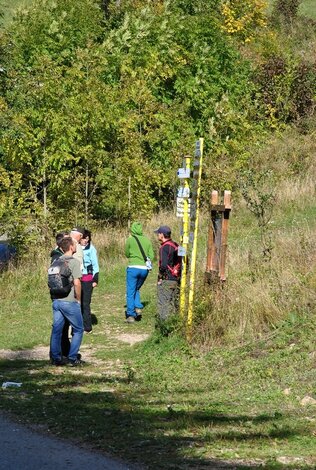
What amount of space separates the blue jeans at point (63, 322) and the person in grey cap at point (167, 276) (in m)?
1.76

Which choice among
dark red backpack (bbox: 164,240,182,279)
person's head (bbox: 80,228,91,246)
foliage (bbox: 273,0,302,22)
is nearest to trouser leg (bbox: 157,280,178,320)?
dark red backpack (bbox: 164,240,182,279)

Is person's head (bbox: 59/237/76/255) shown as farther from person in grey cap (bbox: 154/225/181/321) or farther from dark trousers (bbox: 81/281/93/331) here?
dark trousers (bbox: 81/281/93/331)

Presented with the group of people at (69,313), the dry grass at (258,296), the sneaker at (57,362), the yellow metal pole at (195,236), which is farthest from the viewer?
the yellow metal pole at (195,236)

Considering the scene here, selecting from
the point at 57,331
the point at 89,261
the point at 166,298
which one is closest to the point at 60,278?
the point at 57,331

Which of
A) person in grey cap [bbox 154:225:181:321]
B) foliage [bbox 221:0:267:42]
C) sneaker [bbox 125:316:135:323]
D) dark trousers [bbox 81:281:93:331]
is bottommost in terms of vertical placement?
sneaker [bbox 125:316:135:323]

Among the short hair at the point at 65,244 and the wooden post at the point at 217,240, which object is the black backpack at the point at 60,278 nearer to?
the short hair at the point at 65,244

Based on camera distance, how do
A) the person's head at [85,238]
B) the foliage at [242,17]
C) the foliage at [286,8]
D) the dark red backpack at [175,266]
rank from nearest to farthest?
1. the dark red backpack at [175,266]
2. the person's head at [85,238]
3. the foliage at [242,17]
4. the foliage at [286,8]

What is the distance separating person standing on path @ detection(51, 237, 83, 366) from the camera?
1204 cm

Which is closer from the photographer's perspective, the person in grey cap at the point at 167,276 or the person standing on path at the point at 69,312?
the person standing on path at the point at 69,312

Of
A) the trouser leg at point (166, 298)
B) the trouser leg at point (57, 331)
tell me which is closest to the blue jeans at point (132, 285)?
the trouser leg at point (166, 298)

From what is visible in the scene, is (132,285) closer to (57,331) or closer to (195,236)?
(195,236)

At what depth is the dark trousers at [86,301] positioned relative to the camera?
1539 cm

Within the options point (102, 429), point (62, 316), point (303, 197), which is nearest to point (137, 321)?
point (62, 316)

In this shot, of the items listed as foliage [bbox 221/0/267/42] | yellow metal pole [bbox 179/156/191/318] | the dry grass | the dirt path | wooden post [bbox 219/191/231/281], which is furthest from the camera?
foliage [bbox 221/0/267/42]
